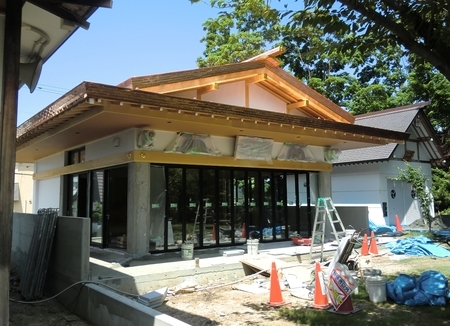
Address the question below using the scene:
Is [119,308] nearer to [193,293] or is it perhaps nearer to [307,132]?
[193,293]

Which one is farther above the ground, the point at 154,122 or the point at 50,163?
the point at 154,122

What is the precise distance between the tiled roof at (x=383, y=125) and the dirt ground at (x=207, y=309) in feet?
41.4

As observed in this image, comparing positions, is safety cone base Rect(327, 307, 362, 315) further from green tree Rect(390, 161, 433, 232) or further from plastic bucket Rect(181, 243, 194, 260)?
green tree Rect(390, 161, 433, 232)

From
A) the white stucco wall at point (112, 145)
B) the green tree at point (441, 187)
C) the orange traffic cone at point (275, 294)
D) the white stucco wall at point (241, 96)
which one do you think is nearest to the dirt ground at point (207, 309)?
the orange traffic cone at point (275, 294)

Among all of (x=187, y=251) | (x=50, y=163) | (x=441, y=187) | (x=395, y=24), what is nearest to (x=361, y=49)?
(x=395, y=24)

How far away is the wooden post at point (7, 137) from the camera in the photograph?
3.25 meters

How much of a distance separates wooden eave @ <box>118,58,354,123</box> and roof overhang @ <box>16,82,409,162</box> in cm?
86

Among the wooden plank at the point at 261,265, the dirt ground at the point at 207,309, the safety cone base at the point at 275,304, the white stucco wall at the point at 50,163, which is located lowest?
the dirt ground at the point at 207,309

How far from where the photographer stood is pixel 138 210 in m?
9.48

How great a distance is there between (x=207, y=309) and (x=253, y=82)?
7.32 m

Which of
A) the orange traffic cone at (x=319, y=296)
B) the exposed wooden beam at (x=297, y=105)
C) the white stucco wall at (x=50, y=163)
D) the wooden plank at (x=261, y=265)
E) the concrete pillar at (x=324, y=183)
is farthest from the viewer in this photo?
the white stucco wall at (x=50, y=163)

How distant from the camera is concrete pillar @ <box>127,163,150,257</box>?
9406 millimetres

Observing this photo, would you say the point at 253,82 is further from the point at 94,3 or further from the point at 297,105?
the point at 94,3

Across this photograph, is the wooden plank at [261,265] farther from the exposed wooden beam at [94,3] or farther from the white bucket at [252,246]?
the exposed wooden beam at [94,3]
